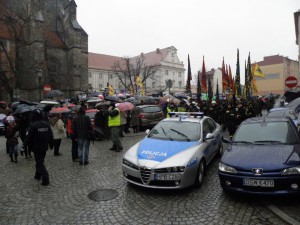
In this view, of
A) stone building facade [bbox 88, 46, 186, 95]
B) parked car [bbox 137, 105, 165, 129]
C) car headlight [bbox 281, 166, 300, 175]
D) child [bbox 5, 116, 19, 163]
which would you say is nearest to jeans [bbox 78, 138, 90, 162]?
child [bbox 5, 116, 19, 163]

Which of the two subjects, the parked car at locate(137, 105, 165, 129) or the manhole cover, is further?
the parked car at locate(137, 105, 165, 129)

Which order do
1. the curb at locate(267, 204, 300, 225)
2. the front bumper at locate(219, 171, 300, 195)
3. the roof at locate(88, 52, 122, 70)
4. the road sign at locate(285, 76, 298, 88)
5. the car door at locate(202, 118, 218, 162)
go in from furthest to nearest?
the roof at locate(88, 52, 122, 70)
the road sign at locate(285, 76, 298, 88)
the car door at locate(202, 118, 218, 162)
the front bumper at locate(219, 171, 300, 195)
the curb at locate(267, 204, 300, 225)

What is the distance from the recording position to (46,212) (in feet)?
16.6

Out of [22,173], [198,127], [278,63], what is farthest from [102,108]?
[278,63]

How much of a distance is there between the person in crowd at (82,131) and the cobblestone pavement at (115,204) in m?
1.02

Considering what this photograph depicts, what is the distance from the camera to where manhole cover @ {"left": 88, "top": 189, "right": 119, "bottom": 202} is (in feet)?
18.8

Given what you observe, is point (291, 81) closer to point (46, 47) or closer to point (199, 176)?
point (199, 176)

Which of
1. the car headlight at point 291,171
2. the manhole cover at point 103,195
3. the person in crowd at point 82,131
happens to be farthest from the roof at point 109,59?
the car headlight at point 291,171

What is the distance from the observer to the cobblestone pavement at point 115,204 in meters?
4.71

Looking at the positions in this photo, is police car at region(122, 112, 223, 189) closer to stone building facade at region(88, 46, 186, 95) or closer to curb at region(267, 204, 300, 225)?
curb at region(267, 204, 300, 225)

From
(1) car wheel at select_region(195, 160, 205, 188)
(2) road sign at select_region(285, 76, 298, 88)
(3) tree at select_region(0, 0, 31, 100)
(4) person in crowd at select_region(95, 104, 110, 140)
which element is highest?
(3) tree at select_region(0, 0, 31, 100)

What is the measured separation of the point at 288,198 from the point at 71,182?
5.07m

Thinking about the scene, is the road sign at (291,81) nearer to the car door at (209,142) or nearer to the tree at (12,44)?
the car door at (209,142)

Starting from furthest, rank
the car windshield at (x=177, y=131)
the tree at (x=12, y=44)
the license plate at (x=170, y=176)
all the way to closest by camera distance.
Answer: the tree at (x=12, y=44) < the car windshield at (x=177, y=131) < the license plate at (x=170, y=176)
